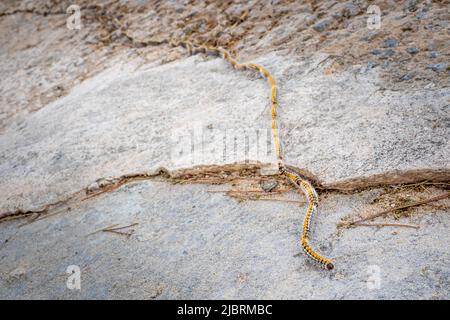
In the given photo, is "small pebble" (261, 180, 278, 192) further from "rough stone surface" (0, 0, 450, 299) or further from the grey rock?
the grey rock

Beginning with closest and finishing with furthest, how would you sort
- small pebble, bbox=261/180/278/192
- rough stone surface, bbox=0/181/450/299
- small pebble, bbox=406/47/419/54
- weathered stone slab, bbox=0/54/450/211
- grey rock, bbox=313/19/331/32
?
rough stone surface, bbox=0/181/450/299 < weathered stone slab, bbox=0/54/450/211 < small pebble, bbox=261/180/278/192 < small pebble, bbox=406/47/419/54 < grey rock, bbox=313/19/331/32

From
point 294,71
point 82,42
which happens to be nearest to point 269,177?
point 294,71

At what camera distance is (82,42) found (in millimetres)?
4039

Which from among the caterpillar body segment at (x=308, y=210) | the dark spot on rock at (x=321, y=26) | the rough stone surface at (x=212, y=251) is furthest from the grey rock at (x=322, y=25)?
the rough stone surface at (x=212, y=251)

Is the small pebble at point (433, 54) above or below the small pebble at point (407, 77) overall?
above

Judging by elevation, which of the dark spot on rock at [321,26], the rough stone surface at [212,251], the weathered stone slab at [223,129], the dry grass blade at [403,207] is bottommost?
the rough stone surface at [212,251]

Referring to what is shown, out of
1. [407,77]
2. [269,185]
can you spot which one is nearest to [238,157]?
[269,185]

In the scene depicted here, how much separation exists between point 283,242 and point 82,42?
3396 mm

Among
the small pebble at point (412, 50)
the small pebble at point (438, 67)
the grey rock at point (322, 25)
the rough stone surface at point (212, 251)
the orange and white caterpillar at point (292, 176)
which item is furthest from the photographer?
the grey rock at point (322, 25)

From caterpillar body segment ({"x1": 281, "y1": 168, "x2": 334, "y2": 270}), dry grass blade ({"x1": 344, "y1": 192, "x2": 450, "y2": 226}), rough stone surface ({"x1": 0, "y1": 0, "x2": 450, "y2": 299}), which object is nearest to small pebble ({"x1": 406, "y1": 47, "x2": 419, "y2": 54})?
rough stone surface ({"x1": 0, "y1": 0, "x2": 450, "y2": 299})

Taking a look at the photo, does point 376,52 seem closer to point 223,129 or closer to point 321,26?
point 321,26

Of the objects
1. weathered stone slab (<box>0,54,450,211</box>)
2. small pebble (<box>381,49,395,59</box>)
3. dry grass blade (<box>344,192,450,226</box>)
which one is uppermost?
small pebble (<box>381,49,395,59</box>)

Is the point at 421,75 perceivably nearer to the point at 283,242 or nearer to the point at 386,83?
the point at 386,83

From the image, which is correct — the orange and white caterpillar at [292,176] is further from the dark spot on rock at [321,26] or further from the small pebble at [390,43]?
the small pebble at [390,43]
